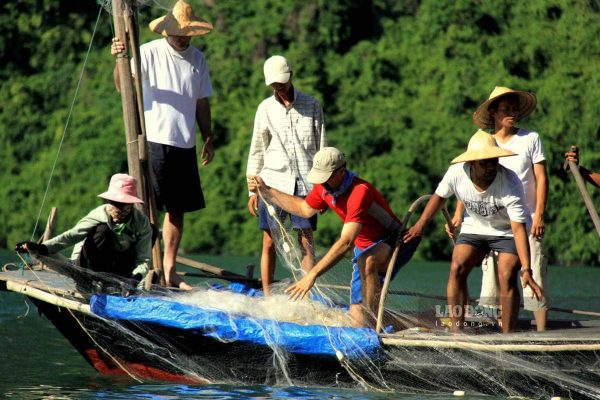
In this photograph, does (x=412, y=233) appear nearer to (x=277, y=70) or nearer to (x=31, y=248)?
(x=277, y=70)

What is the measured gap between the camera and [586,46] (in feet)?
65.2

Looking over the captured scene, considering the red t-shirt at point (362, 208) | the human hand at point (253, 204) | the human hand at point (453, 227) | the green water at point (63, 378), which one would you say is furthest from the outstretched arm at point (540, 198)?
the human hand at point (253, 204)

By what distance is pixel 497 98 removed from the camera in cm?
785

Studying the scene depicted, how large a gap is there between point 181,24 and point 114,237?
165cm

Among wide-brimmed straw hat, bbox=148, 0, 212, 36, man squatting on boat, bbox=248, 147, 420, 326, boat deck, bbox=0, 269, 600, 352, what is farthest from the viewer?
wide-brimmed straw hat, bbox=148, 0, 212, 36

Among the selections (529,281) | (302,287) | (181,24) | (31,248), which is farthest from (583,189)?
(31,248)

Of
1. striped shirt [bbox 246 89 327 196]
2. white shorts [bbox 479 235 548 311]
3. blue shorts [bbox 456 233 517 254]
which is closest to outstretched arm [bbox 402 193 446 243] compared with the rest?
blue shorts [bbox 456 233 517 254]

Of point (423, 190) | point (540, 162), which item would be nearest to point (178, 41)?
point (540, 162)

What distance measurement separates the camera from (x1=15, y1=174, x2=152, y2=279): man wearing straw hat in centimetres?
757

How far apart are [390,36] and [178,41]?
12619 mm

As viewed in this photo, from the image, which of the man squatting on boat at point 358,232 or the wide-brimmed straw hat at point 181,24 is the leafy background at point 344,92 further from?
the man squatting on boat at point 358,232

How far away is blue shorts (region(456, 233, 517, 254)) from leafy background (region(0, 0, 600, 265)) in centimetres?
1128

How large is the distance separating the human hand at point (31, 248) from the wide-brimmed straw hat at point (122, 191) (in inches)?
18.0

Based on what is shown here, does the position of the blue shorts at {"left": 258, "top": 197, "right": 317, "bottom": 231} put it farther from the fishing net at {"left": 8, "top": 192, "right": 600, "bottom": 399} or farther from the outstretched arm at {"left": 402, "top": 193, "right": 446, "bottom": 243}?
the outstretched arm at {"left": 402, "top": 193, "right": 446, "bottom": 243}
